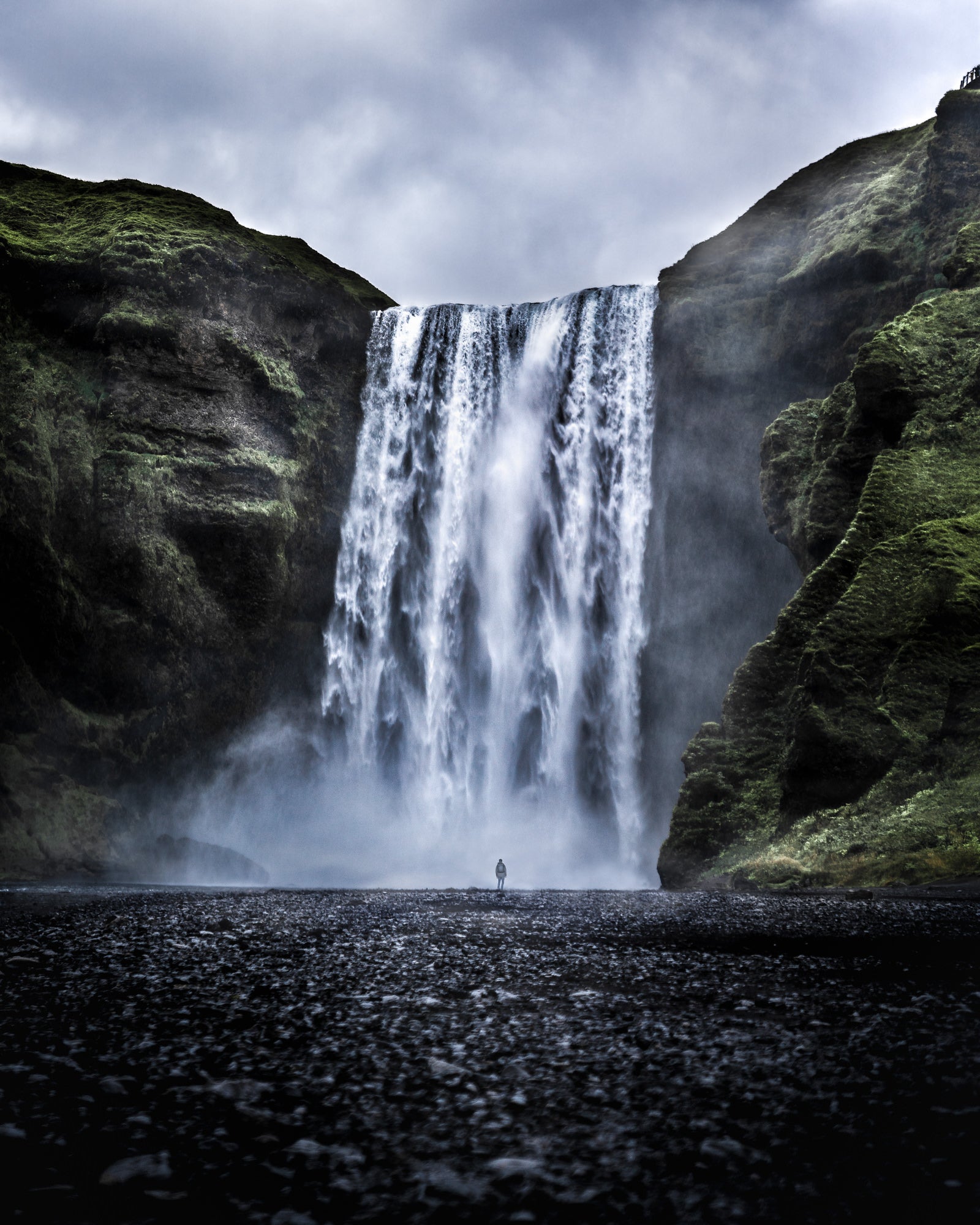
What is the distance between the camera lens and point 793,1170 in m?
2.51

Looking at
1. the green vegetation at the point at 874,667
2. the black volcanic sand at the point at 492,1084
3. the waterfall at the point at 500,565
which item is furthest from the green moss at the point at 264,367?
the black volcanic sand at the point at 492,1084

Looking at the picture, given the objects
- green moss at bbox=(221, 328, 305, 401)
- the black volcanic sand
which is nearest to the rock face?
the black volcanic sand

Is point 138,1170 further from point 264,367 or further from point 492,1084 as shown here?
point 264,367

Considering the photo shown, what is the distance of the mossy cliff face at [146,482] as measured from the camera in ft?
90.0

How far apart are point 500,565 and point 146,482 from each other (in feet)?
42.1

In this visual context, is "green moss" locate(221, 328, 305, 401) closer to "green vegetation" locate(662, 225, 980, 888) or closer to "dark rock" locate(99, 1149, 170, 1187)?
"green vegetation" locate(662, 225, 980, 888)

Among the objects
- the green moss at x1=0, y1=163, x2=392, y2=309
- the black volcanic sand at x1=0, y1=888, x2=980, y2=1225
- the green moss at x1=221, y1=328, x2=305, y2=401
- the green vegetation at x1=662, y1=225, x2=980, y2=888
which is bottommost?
the black volcanic sand at x1=0, y1=888, x2=980, y2=1225

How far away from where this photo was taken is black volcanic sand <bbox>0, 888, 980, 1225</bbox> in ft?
7.71

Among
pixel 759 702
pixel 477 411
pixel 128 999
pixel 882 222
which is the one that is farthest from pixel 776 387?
pixel 128 999

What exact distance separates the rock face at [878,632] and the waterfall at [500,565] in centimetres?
667

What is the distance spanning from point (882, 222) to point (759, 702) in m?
19.2

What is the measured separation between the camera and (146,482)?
29.2 meters

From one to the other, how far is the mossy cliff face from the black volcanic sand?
22527 millimetres

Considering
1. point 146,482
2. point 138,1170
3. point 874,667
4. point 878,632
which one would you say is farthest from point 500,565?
point 138,1170
